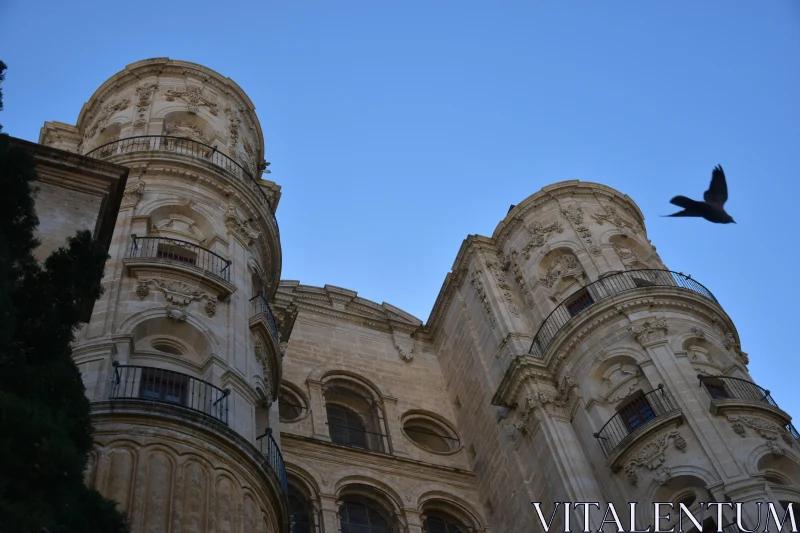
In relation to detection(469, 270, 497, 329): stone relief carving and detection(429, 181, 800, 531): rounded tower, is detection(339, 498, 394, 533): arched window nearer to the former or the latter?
detection(429, 181, 800, 531): rounded tower

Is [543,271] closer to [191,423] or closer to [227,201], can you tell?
[227,201]

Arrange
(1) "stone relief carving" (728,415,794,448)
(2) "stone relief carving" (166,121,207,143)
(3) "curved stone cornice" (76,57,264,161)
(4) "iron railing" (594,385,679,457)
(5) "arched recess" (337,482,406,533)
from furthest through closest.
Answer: (3) "curved stone cornice" (76,57,264,161)
(2) "stone relief carving" (166,121,207,143)
(5) "arched recess" (337,482,406,533)
(4) "iron railing" (594,385,679,457)
(1) "stone relief carving" (728,415,794,448)

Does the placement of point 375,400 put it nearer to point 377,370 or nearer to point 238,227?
point 377,370

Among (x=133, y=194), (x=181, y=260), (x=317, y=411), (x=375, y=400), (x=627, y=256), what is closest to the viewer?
(x=181, y=260)

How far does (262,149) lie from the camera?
95.0 feet

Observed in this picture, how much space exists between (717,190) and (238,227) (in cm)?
1023

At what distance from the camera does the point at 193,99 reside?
2634cm

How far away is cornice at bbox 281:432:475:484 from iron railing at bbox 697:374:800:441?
6.74 metres

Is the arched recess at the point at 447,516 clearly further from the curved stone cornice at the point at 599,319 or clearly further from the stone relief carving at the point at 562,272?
the stone relief carving at the point at 562,272

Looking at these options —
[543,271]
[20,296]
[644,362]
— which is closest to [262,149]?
[543,271]

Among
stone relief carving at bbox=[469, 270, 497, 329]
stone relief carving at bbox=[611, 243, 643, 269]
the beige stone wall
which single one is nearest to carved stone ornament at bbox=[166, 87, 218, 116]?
the beige stone wall

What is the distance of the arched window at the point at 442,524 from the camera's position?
22984 millimetres

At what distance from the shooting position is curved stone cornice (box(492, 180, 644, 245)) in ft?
91.9

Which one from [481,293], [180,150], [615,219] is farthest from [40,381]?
[615,219]
